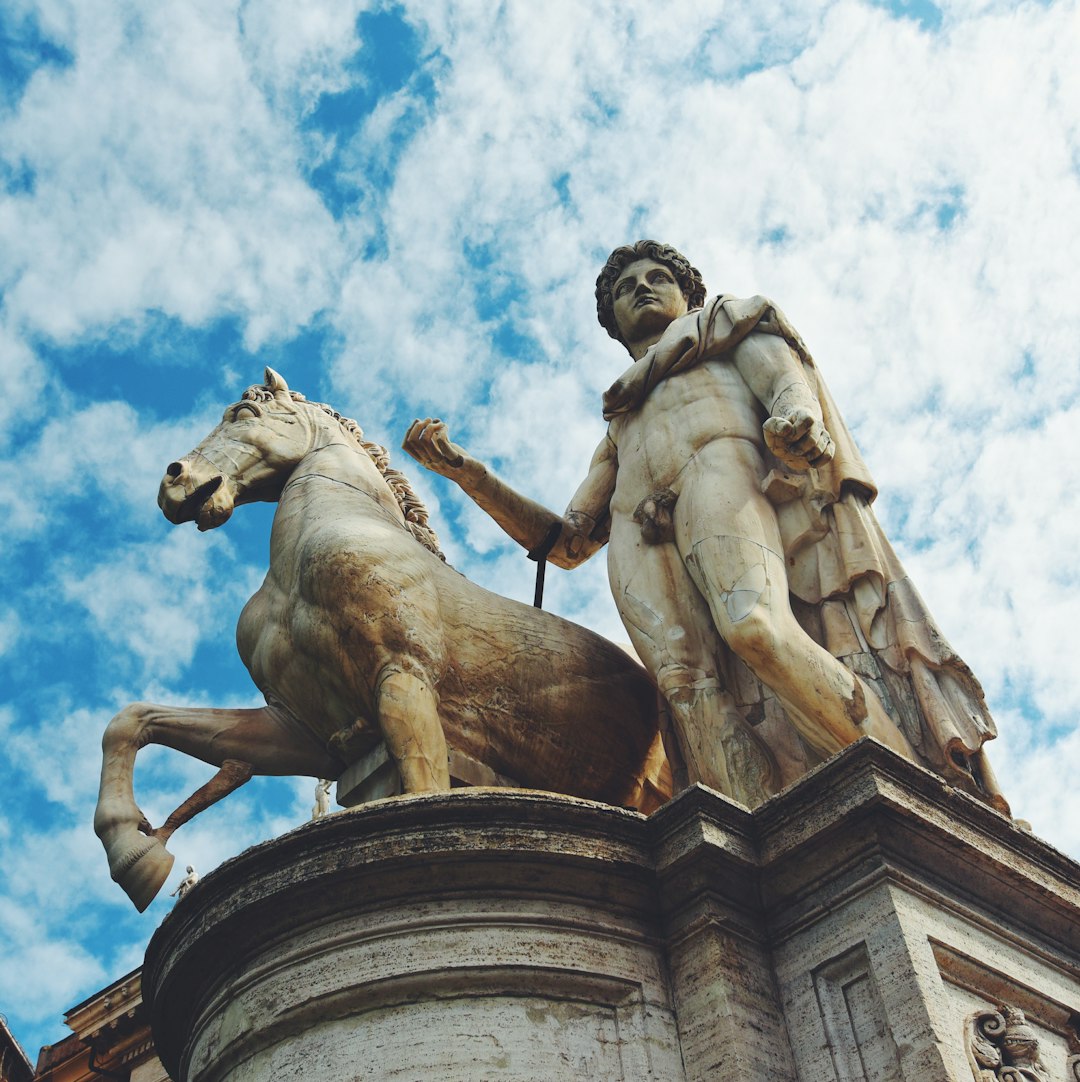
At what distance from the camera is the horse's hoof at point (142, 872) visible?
28.5 feet

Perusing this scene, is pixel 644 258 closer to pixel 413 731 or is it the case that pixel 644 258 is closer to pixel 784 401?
pixel 784 401

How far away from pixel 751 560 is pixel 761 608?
0.37 metres

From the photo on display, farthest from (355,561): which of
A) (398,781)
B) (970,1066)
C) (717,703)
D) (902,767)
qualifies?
(970,1066)

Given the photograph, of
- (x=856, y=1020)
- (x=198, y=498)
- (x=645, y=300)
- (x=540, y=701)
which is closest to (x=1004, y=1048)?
(x=856, y=1020)

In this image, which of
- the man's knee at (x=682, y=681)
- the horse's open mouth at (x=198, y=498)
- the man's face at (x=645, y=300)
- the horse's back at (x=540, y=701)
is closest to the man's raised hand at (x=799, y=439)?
the man's knee at (x=682, y=681)

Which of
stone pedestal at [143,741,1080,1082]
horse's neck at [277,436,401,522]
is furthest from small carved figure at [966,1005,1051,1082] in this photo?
horse's neck at [277,436,401,522]

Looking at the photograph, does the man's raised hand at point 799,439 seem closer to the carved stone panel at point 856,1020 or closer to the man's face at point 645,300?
the man's face at point 645,300

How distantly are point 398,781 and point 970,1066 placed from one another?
A: 10.9 ft

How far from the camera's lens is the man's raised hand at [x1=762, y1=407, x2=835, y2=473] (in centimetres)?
866

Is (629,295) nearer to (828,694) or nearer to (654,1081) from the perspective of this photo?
(828,694)

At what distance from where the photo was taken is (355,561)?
28.9ft

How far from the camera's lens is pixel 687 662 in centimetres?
871

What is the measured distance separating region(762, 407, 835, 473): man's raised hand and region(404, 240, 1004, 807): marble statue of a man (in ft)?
0.03

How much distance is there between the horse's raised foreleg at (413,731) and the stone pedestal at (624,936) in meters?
1.24
